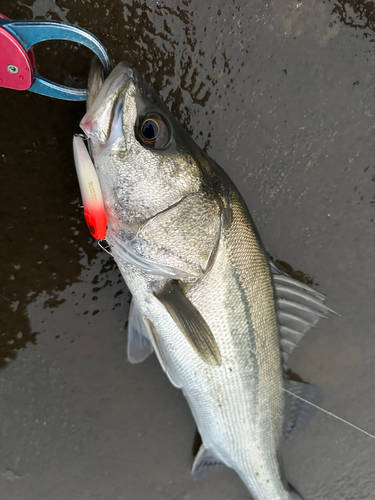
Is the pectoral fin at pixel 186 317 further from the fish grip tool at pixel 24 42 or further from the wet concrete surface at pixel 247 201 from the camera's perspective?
the fish grip tool at pixel 24 42

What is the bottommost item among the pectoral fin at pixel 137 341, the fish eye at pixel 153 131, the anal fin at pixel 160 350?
the pectoral fin at pixel 137 341

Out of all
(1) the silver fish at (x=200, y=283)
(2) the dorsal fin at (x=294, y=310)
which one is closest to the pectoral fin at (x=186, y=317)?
(1) the silver fish at (x=200, y=283)

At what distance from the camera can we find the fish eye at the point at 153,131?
1036 mm

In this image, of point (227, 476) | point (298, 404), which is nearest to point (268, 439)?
point (298, 404)

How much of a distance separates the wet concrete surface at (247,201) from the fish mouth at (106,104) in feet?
1.61

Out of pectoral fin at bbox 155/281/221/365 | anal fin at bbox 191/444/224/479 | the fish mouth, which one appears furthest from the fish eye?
anal fin at bbox 191/444/224/479

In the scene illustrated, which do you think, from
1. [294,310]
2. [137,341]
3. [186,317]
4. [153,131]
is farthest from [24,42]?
[294,310]

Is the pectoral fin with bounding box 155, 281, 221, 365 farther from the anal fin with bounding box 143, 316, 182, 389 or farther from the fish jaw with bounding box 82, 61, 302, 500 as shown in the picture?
the anal fin with bounding box 143, 316, 182, 389

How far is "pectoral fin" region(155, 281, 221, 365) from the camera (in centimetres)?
123

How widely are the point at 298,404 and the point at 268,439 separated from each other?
0.90 feet

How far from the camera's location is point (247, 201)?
1700 millimetres

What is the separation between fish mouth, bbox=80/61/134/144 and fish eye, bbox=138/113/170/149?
0.11 m

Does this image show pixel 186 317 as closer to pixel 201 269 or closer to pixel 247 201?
pixel 201 269

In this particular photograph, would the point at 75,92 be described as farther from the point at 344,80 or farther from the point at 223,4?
the point at 344,80
